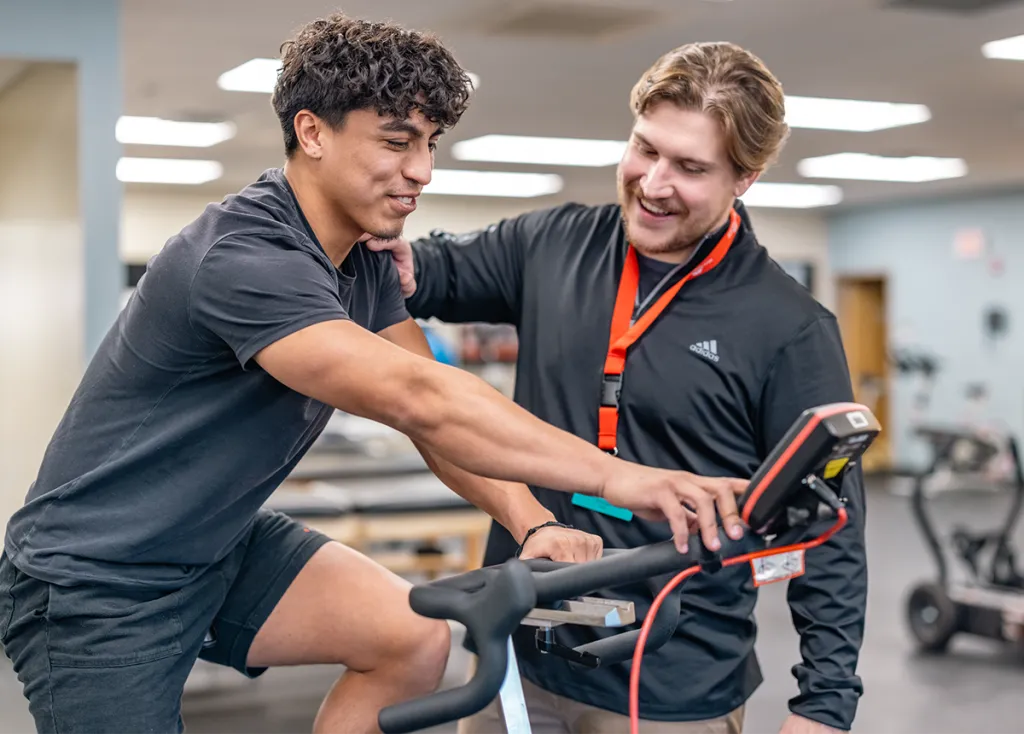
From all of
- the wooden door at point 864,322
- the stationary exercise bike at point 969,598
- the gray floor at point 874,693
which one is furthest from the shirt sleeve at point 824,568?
the wooden door at point 864,322

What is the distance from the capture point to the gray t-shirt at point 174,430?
1536 millimetres

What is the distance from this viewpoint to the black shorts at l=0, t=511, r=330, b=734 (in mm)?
1644

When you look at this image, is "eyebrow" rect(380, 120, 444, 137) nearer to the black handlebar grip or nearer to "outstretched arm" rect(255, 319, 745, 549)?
"outstretched arm" rect(255, 319, 745, 549)

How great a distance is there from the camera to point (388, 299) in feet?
6.58

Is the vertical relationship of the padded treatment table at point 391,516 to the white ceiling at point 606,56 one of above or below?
below

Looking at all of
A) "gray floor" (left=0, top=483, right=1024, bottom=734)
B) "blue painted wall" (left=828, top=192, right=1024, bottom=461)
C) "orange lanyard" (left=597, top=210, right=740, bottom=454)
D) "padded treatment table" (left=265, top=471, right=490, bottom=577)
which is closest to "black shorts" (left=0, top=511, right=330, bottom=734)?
"orange lanyard" (left=597, top=210, right=740, bottom=454)

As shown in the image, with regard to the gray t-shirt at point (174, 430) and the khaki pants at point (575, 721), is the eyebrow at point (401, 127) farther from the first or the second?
the khaki pants at point (575, 721)

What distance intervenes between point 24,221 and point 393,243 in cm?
393

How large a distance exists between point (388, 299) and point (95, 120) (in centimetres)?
340

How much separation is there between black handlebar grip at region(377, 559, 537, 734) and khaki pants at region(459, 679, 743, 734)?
0.69 meters

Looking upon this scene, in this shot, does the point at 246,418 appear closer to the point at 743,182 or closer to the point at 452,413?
the point at 452,413

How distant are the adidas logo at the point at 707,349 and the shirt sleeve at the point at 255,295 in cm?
71

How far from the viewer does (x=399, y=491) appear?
20.9 ft

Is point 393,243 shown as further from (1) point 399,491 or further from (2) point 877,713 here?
(1) point 399,491
